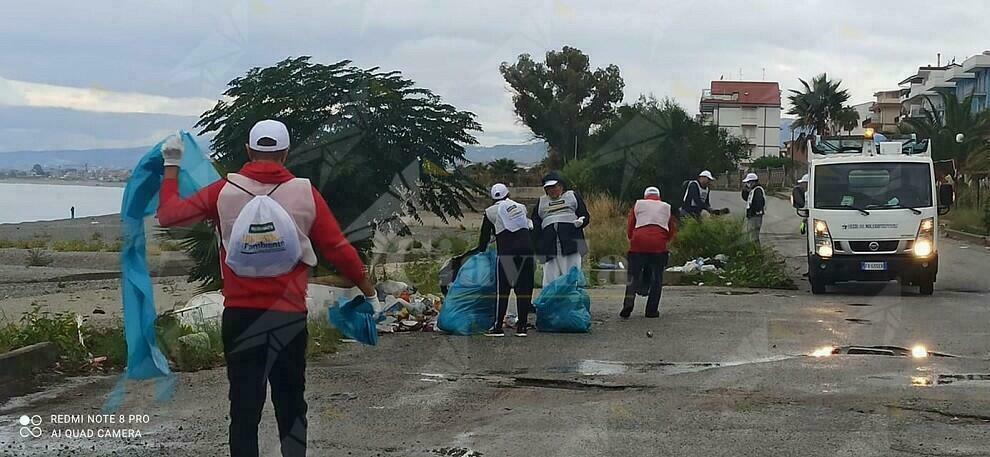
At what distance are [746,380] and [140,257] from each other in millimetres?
4623

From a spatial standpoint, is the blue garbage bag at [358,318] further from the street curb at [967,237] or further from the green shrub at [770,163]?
the green shrub at [770,163]

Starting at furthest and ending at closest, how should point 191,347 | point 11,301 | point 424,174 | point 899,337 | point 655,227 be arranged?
point 11,301
point 424,174
point 655,227
point 899,337
point 191,347

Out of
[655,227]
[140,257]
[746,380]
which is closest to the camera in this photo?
[140,257]

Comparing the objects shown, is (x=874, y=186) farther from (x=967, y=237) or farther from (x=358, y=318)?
(x=967, y=237)

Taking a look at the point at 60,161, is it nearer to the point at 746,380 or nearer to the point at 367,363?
the point at 367,363

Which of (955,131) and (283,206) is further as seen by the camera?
(955,131)

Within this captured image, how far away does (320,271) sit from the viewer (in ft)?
38.5

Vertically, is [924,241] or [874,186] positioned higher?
[874,186]

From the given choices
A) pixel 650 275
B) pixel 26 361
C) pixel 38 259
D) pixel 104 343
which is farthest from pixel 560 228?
pixel 38 259

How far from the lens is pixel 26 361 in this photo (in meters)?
8.53

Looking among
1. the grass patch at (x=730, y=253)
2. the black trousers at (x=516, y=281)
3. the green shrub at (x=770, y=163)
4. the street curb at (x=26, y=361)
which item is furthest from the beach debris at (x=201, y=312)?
the green shrub at (x=770, y=163)

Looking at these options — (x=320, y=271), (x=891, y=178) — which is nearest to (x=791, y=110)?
(x=891, y=178)

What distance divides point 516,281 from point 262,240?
6249 mm

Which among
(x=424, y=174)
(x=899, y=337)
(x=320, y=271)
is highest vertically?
(x=424, y=174)
